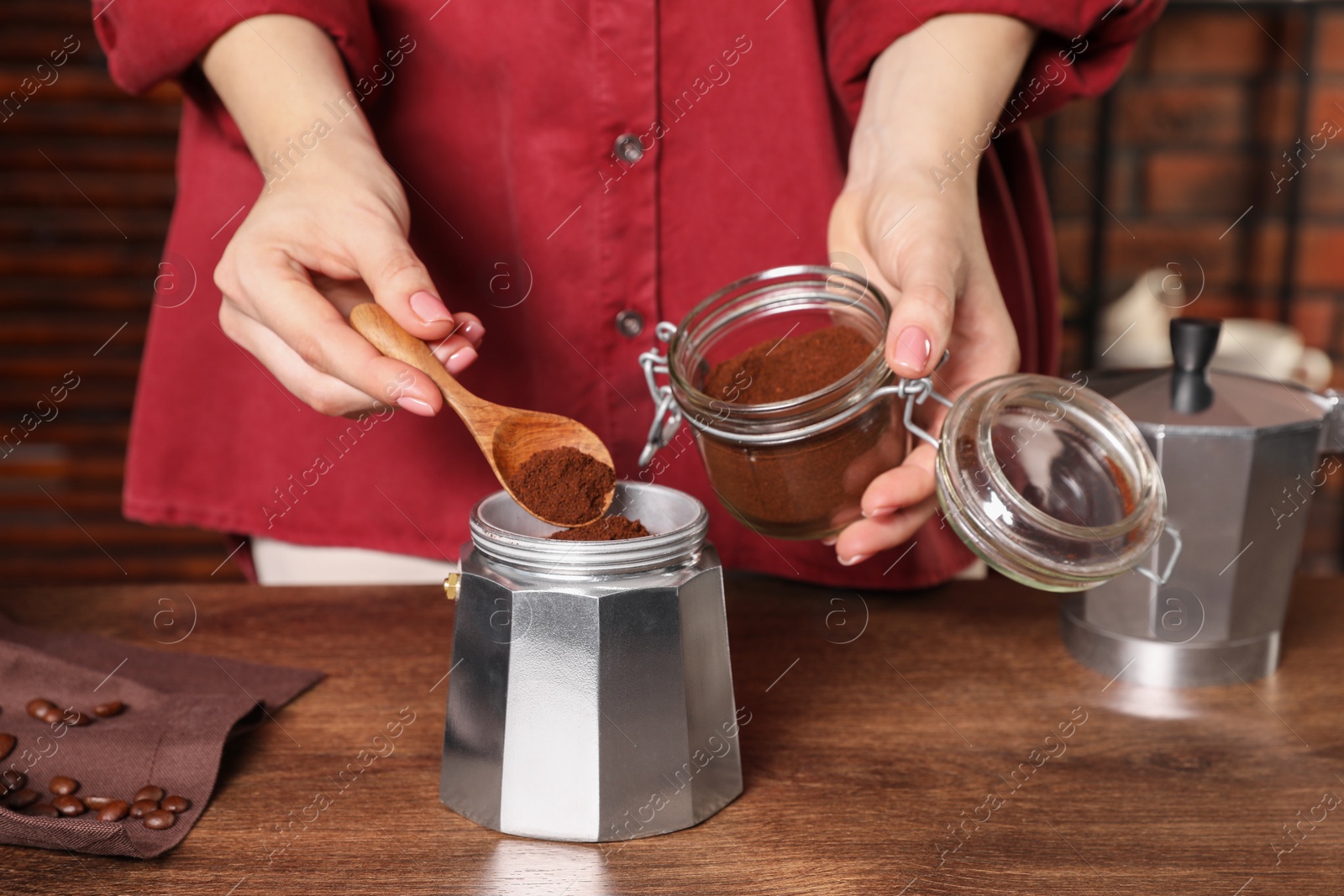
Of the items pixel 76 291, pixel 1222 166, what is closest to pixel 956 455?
pixel 1222 166

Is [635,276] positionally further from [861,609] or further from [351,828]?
[351,828]

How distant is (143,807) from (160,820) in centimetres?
2

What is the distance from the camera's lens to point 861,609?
0.96 m

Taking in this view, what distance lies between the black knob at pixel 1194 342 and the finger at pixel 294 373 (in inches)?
21.6

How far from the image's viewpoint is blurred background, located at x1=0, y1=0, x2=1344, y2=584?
2193 millimetres

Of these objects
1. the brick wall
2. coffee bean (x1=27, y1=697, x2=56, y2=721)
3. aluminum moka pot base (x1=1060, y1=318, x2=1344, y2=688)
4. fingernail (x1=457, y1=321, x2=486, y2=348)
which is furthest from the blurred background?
coffee bean (x1=27, y1=697, x2=56, y2=721)

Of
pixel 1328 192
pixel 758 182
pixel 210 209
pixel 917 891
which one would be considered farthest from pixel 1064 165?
pixel 917 891

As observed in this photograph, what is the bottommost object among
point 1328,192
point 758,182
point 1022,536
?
point 1328,192

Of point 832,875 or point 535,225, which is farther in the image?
point 535,225

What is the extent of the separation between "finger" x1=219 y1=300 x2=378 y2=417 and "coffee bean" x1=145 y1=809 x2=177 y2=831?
0.86 ft

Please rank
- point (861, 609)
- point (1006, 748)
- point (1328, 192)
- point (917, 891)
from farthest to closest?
point (1328, 192), point (861, 609), point (1006, 748), point (917, 891)

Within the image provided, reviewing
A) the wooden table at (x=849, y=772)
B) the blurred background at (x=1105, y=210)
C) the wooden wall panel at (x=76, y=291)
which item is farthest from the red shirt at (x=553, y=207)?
the wooden wall panel at (x=76, y=291)

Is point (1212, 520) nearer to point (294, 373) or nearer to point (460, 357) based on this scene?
point (460, 357)

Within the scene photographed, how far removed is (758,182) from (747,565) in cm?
33
